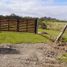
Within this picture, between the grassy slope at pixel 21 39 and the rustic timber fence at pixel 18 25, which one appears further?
the rustic timber fence at pixel 18 25

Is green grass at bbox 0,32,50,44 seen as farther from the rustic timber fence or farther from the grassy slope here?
the rustic timber fence

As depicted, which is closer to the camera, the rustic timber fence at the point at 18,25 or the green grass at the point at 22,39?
the green grass at the point at 22,39

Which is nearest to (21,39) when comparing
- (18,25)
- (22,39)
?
(22,39)

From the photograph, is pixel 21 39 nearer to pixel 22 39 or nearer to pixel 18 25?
pixel 22 39

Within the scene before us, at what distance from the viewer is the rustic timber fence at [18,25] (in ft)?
115

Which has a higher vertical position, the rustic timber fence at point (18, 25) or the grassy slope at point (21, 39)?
the rustic timber fence at point (18, 25)

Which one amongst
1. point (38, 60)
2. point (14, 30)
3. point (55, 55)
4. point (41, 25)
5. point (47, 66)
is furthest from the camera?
point (41, 25)

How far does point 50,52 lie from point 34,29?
1740 cm

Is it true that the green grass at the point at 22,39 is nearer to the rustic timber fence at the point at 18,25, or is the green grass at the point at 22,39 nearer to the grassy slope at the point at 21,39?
the grassy slope at the point at 21,39

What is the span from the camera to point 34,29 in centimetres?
3525

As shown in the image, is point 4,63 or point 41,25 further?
point 41,25

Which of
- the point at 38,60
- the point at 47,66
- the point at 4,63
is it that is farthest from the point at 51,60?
the point at 4,63

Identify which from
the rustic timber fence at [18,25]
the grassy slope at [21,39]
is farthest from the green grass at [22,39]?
the rustic timber fence at [18,25]

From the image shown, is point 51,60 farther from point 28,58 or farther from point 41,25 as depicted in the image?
point 41,25
